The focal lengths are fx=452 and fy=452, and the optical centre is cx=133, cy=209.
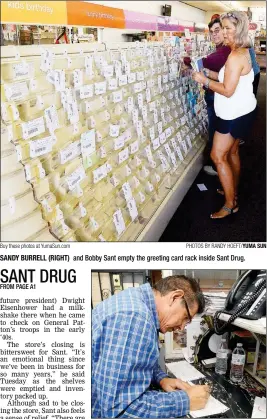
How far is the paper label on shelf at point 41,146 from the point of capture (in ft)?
4.55

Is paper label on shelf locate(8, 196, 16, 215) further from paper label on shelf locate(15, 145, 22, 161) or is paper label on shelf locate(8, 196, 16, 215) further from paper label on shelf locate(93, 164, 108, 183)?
paper label on shelf locate(93, 164, 108, 183)

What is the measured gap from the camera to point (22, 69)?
1307 millimetres

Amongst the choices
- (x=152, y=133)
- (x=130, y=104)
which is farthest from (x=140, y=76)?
(x=152, y=133)

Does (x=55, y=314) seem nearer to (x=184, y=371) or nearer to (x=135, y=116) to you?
(x=184, y=371)

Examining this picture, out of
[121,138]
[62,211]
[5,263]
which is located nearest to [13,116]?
[62,211]

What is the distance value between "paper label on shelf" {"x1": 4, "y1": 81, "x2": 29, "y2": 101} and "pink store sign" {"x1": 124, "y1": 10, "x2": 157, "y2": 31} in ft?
1.52

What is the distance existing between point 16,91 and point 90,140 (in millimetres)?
492

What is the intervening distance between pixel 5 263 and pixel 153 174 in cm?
108

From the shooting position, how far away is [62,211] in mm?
1605

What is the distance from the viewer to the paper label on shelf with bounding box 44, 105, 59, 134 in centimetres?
146

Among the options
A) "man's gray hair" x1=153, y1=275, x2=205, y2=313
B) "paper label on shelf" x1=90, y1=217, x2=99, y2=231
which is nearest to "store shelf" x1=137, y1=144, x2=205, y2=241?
"paper label on shelf" x1=90, y1=217, x2=99, y2=231

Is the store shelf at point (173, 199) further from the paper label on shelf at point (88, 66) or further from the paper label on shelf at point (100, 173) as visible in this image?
the paper label on shelf at point (88, 66)

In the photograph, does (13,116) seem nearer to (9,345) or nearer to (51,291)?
(51,291)

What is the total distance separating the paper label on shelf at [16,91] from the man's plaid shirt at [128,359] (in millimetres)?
702
